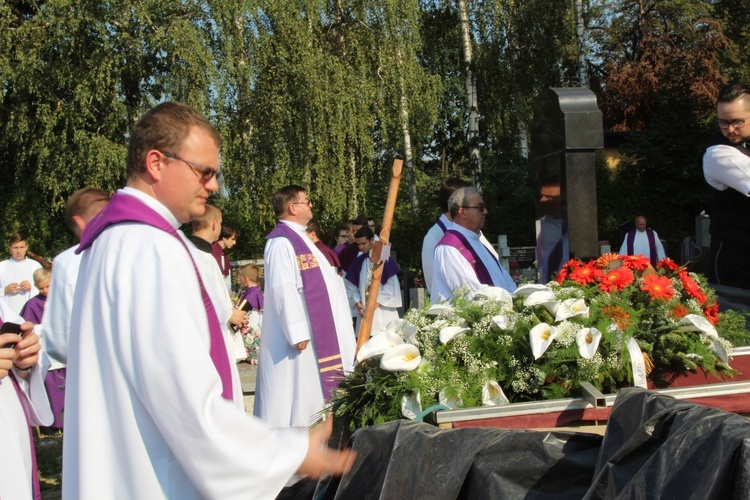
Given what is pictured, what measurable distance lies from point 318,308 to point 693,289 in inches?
115

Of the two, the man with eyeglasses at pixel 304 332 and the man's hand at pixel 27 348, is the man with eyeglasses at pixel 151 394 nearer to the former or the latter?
the man's hand at pixel 27 348

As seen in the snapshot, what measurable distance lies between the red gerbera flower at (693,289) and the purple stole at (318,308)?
9.25 ft

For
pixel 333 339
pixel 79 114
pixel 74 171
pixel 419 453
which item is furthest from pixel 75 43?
pixel 419 453

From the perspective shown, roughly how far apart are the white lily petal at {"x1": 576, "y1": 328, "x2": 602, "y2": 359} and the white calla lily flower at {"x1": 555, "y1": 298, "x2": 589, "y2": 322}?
0.10m

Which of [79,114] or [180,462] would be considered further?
[79,114]

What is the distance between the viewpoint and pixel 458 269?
5160 millimetres

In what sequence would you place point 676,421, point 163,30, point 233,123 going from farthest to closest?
point 233,123 → point 163,30 → point 676,421

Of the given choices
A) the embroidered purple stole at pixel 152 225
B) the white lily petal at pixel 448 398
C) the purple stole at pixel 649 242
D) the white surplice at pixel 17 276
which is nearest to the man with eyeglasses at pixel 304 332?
the white lily petal at pixel 448 398

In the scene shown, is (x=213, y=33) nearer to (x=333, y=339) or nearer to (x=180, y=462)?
(x=333, y=339)

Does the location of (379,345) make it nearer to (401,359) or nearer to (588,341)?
(401,359)

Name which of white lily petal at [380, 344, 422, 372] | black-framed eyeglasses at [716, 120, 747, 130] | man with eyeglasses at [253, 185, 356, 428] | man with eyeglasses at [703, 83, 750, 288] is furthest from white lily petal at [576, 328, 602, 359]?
man with eyeglasses at [253, 185, 356, 428]

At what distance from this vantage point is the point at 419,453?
2605mm

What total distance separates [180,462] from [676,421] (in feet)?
4.20

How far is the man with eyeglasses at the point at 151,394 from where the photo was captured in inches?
75.9
